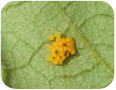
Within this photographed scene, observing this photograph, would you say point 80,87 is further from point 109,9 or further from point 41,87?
point 109,9

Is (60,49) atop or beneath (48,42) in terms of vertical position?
beneath

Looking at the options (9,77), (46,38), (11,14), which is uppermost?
(11,14)

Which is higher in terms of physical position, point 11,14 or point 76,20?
point 11,14

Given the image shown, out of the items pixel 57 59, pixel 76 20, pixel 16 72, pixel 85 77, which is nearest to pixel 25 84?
pixel 16 72
